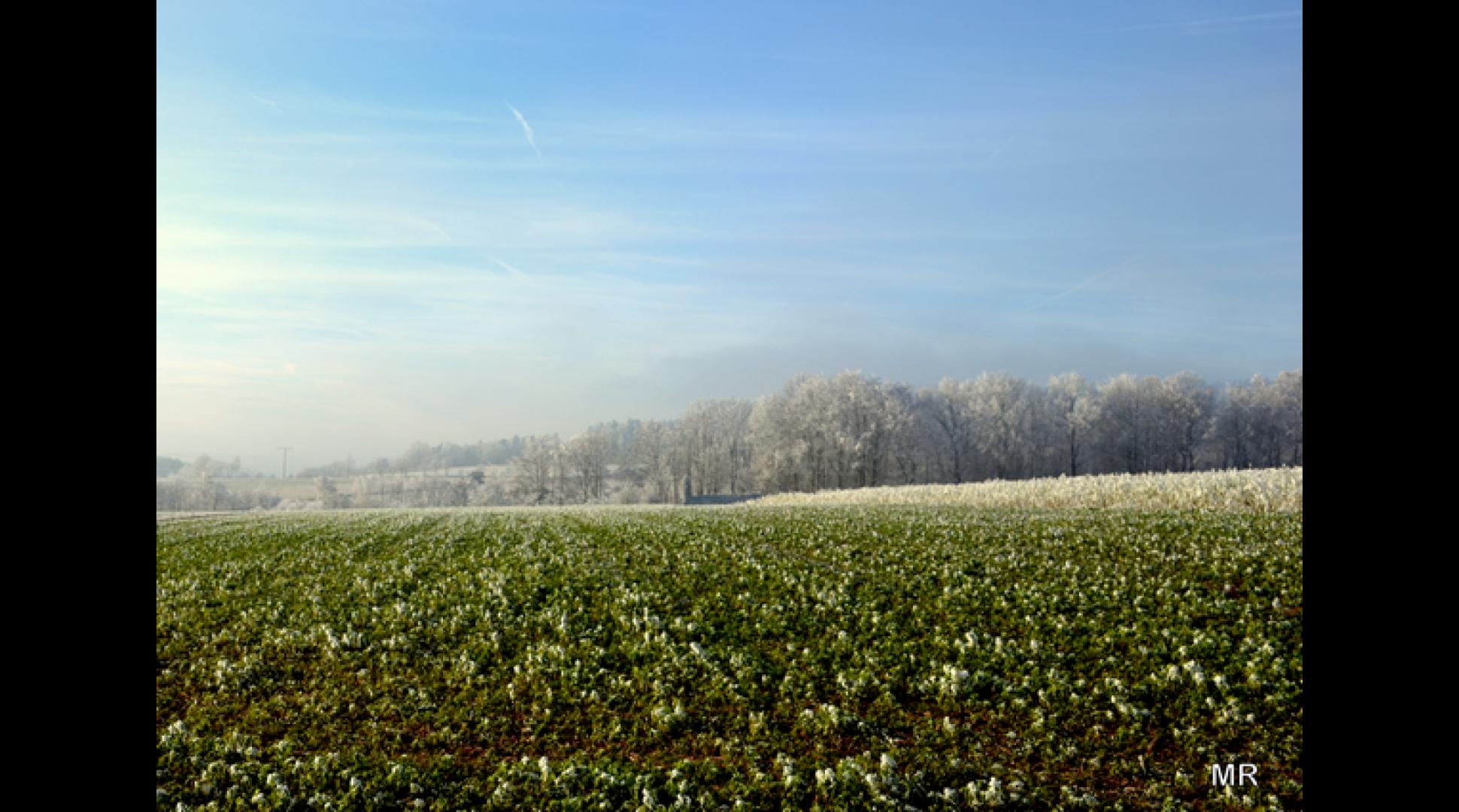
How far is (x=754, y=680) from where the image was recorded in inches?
488

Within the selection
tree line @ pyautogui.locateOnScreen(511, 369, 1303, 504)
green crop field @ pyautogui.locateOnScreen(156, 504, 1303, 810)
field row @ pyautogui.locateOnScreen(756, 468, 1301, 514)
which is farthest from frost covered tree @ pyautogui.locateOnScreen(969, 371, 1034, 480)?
green crop field @ pyautogui.locateOnScreen(156, 504, 1303, 810)

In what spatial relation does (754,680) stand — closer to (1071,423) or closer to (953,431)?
(953,431)

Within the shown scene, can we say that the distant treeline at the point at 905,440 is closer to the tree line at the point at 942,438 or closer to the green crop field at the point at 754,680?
the tree line at the point at 942,438

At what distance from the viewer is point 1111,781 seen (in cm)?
938

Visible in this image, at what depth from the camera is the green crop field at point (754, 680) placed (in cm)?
941

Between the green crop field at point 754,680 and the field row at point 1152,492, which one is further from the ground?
the field row at point 1152,492

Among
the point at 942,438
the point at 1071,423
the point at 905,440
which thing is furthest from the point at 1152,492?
the point at 1071,423

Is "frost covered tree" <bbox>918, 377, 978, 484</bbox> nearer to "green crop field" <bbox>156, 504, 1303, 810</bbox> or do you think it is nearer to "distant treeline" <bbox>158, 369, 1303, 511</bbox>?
"distant treeline" <bbox>158, 369, 1303, 511</bbox>

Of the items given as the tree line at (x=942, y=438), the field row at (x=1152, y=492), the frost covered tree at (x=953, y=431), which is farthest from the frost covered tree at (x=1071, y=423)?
the field row at (x=1152, y=492)

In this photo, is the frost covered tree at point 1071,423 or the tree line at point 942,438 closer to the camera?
the tree line at point 942,438

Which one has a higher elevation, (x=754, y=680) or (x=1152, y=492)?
(x=1152, y=492)
